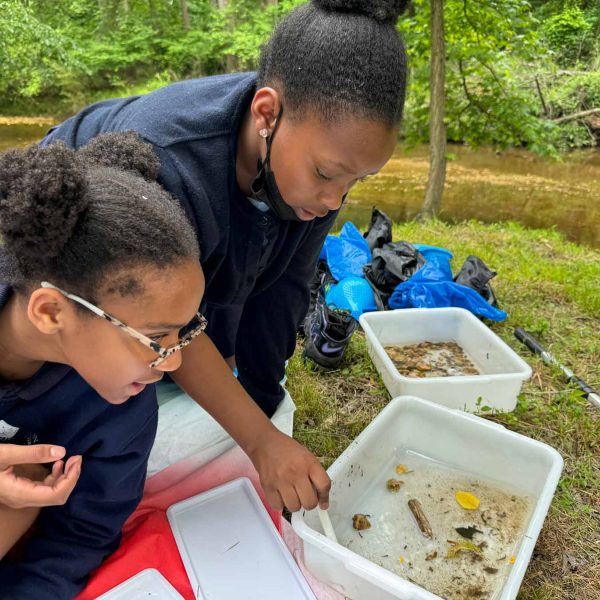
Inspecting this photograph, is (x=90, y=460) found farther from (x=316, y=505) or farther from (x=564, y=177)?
(x=564, y=177)

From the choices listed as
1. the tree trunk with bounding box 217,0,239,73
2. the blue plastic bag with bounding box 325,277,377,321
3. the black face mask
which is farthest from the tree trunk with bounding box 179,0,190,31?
the black face mask

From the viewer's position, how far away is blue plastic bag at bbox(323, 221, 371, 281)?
2928 mm

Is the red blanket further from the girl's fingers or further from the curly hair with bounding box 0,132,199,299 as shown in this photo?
the curly hair with bounding box 0,132,199,299

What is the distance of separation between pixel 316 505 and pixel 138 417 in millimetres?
445

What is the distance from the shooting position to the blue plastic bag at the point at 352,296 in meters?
2.65

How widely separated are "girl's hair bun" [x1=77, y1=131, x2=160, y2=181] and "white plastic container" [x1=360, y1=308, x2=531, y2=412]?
4.02 feet

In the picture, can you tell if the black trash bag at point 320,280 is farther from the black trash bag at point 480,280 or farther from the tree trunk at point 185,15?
the tree trunk at point 185,15

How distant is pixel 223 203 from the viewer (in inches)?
45.5

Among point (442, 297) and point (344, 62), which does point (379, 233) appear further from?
point (344, 62)

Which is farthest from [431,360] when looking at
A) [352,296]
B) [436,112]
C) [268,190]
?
[436,112]

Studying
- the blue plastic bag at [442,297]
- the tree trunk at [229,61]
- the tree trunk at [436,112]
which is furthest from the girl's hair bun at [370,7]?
the tree trunk at [229,61]

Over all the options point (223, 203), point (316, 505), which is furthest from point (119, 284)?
point (316, 505)

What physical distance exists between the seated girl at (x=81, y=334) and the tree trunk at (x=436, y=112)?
13.0ft

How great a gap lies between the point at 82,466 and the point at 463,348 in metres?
1.72
